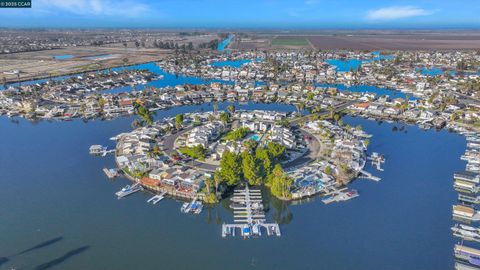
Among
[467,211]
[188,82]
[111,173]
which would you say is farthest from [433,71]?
[111,173]

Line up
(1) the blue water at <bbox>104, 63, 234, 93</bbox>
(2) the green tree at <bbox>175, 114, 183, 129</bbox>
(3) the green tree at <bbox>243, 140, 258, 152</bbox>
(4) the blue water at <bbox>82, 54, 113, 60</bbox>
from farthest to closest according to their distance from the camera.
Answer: (4) the blue water at <bbox>82, 54, 113, 60</bbox> < (1) the blue water at <bbox>104, 63, 234, 93</bbox> < (2) the green tree at <bbox>175, 114, 183, 129</bbox> < (3) the green tree at <bbox>243, 140, 258, 152</bbox>

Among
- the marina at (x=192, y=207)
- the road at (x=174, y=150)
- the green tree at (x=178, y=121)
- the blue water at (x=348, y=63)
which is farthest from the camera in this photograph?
the blue water at (x=348, y=63)

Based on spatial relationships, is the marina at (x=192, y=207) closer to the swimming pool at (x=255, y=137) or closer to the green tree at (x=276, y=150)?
the green tree at (x=276, y=150)

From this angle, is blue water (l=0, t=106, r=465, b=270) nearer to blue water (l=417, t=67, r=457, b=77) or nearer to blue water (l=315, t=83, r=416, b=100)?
blue water (l=315, t=83, r=416, b=100)

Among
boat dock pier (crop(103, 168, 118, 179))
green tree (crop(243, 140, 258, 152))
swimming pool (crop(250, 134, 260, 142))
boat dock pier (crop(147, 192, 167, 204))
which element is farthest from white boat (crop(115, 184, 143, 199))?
swimming pool (crop(250, 134, 260, 142))

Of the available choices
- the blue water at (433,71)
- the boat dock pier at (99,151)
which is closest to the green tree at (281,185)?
the boat dock pier at (99,151)

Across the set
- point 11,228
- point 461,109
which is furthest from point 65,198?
point 461,109

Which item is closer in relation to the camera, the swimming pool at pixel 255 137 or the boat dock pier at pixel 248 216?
the boat dock pier at pixel 248 216
